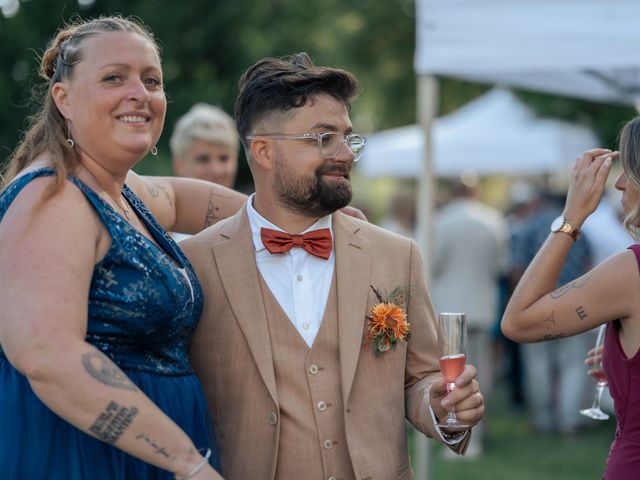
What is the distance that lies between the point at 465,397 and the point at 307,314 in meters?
0.65

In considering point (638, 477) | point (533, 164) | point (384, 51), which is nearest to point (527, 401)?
point (533, 164)

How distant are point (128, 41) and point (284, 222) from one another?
897 mm

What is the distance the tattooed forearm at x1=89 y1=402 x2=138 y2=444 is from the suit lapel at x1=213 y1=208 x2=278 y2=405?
0.71 m

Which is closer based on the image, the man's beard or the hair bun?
the hair bun

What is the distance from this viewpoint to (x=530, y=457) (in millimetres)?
8930

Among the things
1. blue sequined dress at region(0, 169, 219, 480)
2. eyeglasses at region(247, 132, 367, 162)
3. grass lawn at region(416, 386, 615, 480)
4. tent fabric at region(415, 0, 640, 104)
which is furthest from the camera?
grass lawn at region(416, 386, 615, 480)

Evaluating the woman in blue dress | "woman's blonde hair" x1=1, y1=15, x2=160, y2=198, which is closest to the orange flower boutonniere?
the woman in blue dress

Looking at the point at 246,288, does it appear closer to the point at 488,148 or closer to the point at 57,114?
the point at 57,114

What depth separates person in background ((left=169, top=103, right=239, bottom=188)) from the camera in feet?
18.9

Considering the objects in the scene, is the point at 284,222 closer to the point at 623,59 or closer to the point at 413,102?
the point at 623,59

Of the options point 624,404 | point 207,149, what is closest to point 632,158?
point 624,404

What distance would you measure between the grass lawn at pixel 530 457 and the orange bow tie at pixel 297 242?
436 cm

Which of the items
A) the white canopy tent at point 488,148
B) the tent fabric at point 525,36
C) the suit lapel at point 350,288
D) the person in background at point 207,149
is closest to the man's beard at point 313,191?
the suit lapel at point 350,288

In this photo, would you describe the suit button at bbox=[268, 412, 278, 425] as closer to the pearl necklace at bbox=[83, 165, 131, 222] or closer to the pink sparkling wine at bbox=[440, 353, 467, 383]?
the pink sparkling wine at bbox=[440, 353, 467, 383]
